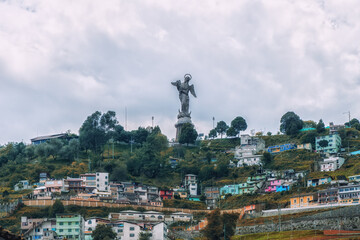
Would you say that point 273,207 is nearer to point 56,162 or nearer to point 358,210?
point 358,210

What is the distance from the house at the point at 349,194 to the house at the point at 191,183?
2802 cm

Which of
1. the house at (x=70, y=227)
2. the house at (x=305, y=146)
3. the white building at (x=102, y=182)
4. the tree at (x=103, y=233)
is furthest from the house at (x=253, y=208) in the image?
the house at (x=305, y=146)

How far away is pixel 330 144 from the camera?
10175cm

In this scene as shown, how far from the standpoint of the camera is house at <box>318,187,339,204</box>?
235 ft

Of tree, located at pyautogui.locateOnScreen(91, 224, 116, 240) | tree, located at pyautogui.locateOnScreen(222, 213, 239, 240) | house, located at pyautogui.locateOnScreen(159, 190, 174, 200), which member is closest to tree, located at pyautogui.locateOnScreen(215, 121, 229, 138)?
house, located at pyautogui.locateOnScreen(159, 190, 174, 200)

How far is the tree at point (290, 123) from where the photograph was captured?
114625 mm

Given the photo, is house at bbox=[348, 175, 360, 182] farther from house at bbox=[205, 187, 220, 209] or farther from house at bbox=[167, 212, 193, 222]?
house at bbox=[167, 212, 193, 222]

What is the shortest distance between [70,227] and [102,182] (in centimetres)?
2395

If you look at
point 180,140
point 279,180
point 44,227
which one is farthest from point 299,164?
point 44,227

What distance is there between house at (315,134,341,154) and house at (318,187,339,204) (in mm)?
28297

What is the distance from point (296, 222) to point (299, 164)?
31.4 meters

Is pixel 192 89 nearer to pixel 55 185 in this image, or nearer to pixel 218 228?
pixel 55 185

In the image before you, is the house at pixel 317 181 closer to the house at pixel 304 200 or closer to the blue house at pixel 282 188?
the blue house at pixel 282 188

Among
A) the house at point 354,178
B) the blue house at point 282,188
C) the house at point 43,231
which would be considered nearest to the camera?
the house at point 43,231
